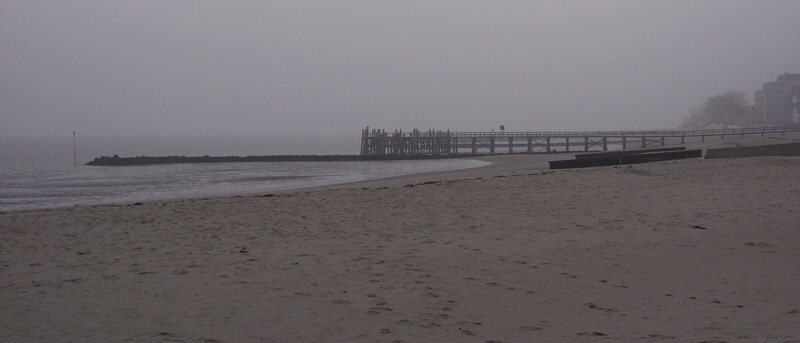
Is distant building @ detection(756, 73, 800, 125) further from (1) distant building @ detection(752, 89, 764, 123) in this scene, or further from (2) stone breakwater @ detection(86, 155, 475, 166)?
(2) stone breakwater @ detection(86, 155, 475, 166)

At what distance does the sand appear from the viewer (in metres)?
4.75

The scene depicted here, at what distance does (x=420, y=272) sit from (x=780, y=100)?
140 meters

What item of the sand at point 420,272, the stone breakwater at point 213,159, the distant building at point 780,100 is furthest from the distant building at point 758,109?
the sand at point 420,272

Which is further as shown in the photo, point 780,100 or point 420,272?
point 780,100

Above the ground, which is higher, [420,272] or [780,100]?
[780,100]

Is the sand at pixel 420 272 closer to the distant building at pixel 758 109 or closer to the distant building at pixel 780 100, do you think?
the distant building at pixel 780 100

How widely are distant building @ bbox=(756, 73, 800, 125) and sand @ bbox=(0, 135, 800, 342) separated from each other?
12452 centimetres

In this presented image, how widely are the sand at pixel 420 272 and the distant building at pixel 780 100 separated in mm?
124517

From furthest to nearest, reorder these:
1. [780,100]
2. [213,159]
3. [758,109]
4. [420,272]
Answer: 1. [758,109]
2. [780,100]
3. [213,159]
4. [420,272]

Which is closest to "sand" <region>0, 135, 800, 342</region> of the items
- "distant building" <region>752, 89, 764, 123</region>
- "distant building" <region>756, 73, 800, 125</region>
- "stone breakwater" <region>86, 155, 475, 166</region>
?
"stone breakwater" <region>86, 155, 475, 166</region>

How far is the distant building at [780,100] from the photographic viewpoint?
121 m

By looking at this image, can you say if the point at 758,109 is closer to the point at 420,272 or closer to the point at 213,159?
the point at 213,159

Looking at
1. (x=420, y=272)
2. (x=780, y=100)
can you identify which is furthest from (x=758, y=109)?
(x=420, y=272)

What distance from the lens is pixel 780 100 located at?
125 meters
